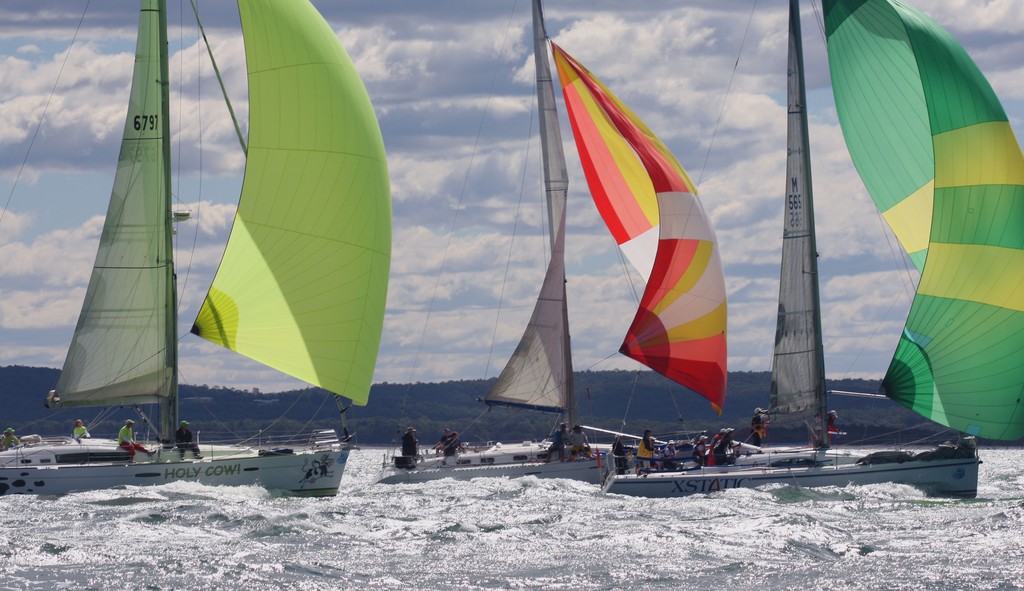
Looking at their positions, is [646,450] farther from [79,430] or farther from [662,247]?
[79,430]

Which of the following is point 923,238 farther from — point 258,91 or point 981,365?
point 258,91

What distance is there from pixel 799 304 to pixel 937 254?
9.81ft

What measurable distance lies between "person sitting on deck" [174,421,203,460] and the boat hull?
7.42 metres

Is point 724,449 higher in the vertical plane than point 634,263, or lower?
lower

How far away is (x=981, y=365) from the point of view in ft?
89.1

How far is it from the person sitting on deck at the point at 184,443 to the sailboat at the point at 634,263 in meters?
6.15

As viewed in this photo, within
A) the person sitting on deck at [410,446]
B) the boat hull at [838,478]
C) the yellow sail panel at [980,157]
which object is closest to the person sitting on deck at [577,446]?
the person sitting on deck at [410,446]

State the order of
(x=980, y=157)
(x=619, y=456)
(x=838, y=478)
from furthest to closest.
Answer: (x=619, y=456) < (x=838, y=478) < (x=980, y=157)

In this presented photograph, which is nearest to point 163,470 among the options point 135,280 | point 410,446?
point 135,280

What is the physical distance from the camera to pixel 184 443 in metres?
27.4

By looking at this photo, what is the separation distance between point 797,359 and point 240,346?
9.79m

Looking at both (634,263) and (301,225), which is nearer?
(301,225)

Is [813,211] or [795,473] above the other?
[813,211]

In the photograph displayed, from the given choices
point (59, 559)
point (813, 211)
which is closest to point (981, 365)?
point (813, 211)
